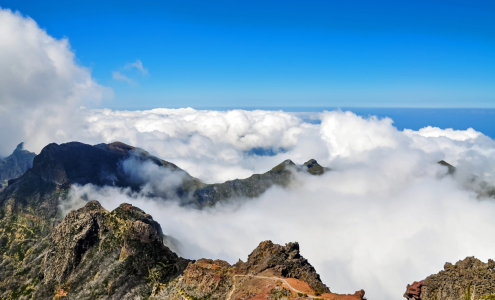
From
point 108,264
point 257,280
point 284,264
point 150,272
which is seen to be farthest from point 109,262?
point 284,264

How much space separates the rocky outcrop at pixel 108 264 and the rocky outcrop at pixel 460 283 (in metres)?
121

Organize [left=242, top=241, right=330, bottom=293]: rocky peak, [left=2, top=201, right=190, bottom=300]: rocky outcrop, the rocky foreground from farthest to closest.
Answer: [left=2, top=201, right=190, bottom=300]: rocky outcrop, [left=242, top=241, right=330, bottom=293]: rocky peak, the rocky foreground

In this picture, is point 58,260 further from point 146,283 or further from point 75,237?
point 146,283

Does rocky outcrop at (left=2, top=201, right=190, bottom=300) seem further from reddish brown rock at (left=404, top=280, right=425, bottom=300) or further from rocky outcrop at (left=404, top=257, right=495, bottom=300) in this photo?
→ rocky outcrop at (left=404, top=257, right=495, bottom=300)

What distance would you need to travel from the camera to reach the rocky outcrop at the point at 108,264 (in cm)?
16250

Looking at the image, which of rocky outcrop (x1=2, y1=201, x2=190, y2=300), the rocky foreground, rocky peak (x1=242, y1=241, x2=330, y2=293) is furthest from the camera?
rocky outcrop (x1=2, y1=201, x2=190, y2=300)

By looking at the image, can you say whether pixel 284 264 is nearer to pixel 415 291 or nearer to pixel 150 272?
pixel 415 291

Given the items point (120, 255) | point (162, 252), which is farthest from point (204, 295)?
point (120, 255)

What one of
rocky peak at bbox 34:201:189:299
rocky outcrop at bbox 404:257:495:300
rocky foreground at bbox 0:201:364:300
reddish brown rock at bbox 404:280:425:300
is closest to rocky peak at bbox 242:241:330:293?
rocky foreground at bbox 0:201:364:300

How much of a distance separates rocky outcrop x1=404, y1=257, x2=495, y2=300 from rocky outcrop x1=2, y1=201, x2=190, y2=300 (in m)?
121

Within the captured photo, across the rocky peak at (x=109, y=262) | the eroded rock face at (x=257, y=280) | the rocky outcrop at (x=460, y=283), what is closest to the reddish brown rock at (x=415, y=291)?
the rocky outcrop at (x=460, y=283)

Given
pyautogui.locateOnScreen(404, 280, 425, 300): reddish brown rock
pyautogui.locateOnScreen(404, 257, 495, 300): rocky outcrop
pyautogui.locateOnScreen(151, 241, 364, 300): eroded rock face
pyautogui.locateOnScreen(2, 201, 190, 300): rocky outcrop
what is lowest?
pyautogui.locateOnScreen(2, 201, 190, 300): rocky outcrop

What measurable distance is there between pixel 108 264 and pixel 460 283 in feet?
606

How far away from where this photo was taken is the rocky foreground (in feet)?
384
